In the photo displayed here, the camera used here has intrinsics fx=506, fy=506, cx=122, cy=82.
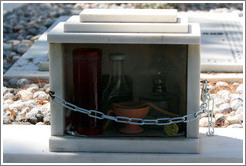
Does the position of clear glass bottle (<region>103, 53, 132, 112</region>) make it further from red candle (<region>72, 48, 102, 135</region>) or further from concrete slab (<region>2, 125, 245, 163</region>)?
concrete slab (<region>2, 125, 245, 163</region>)

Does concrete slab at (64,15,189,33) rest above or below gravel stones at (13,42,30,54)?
above

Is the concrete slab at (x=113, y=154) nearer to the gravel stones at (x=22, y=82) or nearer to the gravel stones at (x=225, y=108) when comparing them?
the gravel stones at (x=225, y=108)

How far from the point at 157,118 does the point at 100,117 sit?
0.30m

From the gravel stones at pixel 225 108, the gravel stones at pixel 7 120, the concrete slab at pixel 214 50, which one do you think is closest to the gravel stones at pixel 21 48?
the concrete slab at pixel 214 50

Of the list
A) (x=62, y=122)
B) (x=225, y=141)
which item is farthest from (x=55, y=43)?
(x=225, y=141)

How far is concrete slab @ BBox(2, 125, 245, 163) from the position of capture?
2.32m

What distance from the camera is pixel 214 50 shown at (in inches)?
169

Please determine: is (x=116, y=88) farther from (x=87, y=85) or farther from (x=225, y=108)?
(x=225, y=108)

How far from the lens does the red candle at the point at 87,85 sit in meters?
2.37

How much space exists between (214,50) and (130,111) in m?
2.08

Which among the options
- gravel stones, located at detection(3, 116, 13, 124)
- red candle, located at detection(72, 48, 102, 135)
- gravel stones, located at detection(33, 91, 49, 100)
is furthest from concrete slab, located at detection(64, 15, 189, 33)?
gravel stones, located at detection(33, 91, 49, 100)

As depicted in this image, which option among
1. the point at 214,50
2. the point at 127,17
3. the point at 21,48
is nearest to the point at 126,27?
the point at 127,17

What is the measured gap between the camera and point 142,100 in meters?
2.53

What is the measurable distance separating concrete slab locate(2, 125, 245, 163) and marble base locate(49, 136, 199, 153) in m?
0.03
